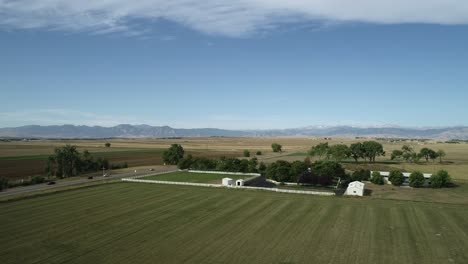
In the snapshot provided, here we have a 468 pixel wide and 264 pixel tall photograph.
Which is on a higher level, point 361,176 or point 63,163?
point 63,163

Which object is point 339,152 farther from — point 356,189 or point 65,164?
point 65,164

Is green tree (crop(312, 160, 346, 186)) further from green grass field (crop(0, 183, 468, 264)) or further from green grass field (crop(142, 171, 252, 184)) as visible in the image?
green grass field (crop(0, 183, 468, 264))

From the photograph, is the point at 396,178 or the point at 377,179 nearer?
the point at 396,178

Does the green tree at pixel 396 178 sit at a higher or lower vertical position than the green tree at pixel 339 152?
lower

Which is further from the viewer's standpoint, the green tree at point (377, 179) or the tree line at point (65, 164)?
the tree line at point (65, 164)

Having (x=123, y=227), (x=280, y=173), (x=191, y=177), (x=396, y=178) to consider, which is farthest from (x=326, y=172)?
(x=123, y=227)

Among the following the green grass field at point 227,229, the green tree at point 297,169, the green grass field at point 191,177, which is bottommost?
the green grass field at point 227,229

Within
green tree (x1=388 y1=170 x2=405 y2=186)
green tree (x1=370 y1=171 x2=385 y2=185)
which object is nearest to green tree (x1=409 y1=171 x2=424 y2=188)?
green tree (x1=388 y1=170 x2=405 y2=186)

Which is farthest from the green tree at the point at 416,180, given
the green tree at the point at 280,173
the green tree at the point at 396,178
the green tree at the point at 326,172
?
the green tree at the point at 280,173

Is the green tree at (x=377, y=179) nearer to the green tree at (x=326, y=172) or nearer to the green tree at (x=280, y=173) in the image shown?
the green tree at (x=326, y=172)

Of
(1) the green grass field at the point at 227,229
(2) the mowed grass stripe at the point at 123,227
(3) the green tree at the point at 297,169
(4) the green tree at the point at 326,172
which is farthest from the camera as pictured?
(3) the green tree at the point at 297,169
